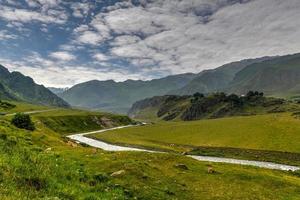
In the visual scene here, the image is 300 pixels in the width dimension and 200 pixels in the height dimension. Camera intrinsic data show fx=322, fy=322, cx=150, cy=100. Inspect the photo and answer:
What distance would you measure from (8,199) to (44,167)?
7670mm

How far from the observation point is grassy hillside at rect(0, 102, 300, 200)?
16.4 m

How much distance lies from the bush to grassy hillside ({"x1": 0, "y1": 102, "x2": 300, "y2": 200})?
37635 millimetres

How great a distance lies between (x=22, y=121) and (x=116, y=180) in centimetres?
5115

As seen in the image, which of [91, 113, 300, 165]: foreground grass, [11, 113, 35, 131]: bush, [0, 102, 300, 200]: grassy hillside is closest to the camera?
[0, 102, 300, 200]: grassy hillside

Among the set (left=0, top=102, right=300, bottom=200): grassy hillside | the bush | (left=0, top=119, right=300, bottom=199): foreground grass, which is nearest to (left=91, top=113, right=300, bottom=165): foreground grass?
the bush

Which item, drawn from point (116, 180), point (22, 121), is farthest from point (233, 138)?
point (116, 180)

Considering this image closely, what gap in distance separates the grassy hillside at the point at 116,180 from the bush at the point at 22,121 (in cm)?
3764

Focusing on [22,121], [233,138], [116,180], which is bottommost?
[233,138]

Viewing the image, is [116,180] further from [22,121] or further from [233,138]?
[233,138]

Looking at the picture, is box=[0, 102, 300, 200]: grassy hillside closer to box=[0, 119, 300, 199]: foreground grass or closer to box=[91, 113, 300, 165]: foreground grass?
box=[0, 119, 300, 199]: foreground grass

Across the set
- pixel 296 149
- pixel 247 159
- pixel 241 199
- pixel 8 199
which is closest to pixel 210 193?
pixel 241 199

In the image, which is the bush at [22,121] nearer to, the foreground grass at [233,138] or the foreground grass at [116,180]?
the foreground grass at [116,180]

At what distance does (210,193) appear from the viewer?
29.2 meters

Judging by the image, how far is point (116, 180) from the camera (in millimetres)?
27781
